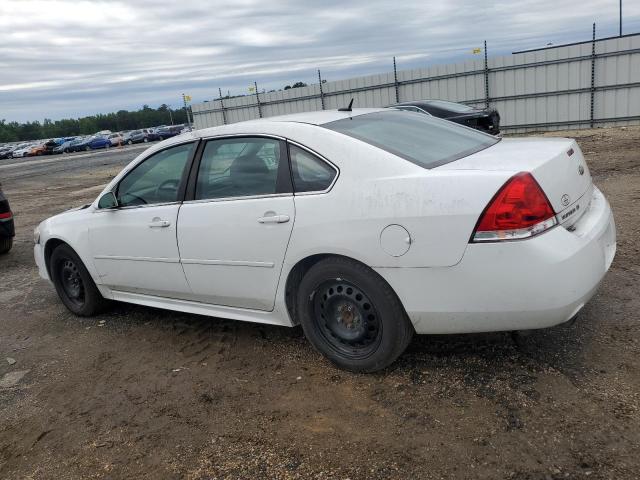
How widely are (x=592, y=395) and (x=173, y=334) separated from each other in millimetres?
2997

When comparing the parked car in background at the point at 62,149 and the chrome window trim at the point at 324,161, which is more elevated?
the chrome window trim at the point at 324,161

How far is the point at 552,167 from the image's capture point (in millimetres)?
3018

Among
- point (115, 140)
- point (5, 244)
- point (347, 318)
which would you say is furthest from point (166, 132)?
point (347, 318)

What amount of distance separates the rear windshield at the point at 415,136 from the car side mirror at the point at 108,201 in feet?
6.31

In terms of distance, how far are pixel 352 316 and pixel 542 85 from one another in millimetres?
17658

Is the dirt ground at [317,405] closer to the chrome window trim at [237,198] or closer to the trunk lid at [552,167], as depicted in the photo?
the trunk lid at [552,167]

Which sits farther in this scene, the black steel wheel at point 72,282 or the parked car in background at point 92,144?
the parked car in background at point 92,144

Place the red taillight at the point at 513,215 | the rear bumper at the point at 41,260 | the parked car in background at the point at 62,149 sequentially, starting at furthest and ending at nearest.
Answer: the parked car in background at the point at 62,149 < the rear bumper at the point at 41,260 < the red taillight at the point at 513,215

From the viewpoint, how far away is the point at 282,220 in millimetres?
3385

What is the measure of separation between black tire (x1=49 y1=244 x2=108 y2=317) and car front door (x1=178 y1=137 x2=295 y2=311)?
1.40 meters

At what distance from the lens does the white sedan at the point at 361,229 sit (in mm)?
2805

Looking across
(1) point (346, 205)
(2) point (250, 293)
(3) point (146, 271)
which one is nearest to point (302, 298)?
(2) point (250, 293)

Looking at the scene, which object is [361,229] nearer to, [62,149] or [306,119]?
[306,119]

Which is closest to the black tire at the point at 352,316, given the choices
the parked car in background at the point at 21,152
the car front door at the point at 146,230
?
the car front door at the point at 146,230
